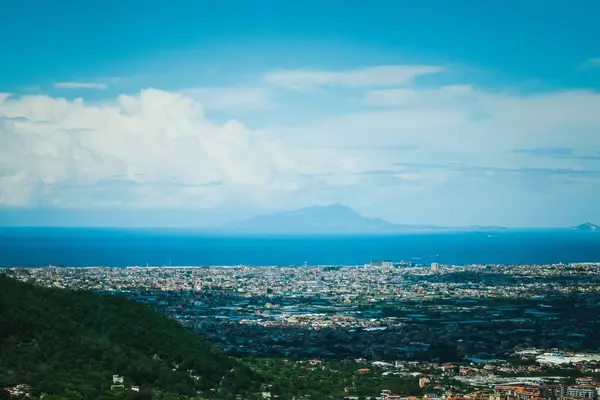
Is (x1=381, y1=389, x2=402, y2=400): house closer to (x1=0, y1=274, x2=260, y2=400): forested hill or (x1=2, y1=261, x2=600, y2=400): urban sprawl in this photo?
(x1=2, y1=261, x2=600, y2=400): urban sprawl

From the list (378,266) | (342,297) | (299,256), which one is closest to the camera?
(342,297)

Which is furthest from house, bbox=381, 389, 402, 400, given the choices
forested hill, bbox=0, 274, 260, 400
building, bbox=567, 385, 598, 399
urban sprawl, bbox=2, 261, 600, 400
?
building, bbox=567, 385, 598, 399

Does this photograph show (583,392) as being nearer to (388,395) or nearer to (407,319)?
(388,395)

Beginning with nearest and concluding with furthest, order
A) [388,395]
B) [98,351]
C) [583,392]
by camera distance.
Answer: [98,351] → [388,395] → [583,392]

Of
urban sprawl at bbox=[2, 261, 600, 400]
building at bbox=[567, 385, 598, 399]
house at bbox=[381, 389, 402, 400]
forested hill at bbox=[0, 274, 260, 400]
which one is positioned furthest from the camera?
urban sprawl at bbox=[2, 261, 600, 400]

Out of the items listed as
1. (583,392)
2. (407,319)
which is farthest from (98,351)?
(407,319)

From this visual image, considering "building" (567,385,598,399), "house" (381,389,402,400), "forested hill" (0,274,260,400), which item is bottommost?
"house" (381,389,402,400)

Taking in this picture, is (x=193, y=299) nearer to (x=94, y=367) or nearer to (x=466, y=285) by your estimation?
(x=466, y=285)

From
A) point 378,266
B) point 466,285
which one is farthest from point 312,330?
point 378,266
